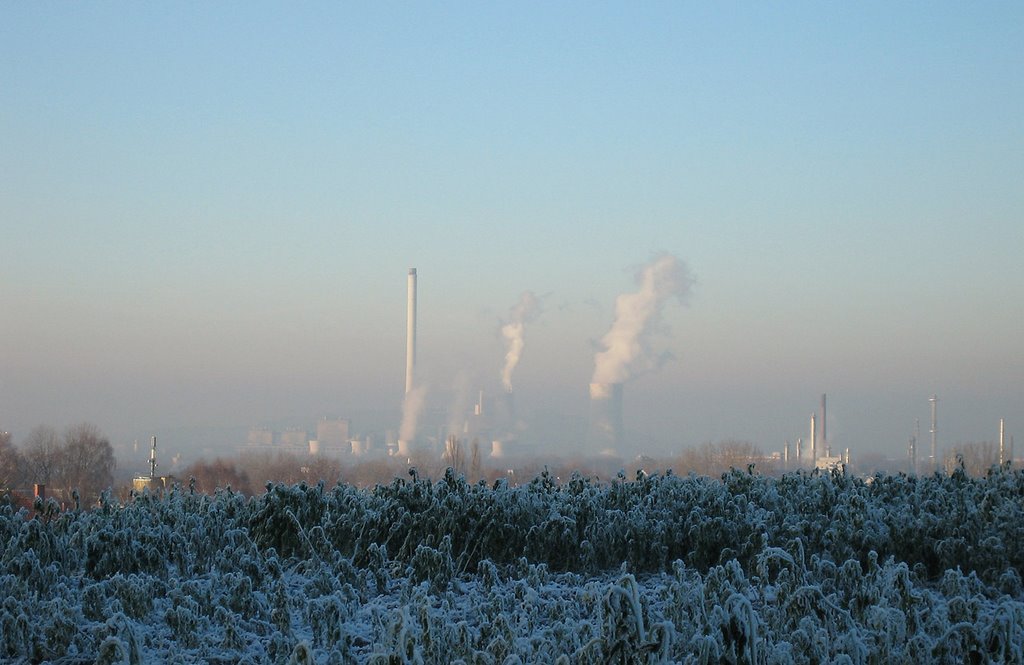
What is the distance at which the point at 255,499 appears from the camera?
7.18 m

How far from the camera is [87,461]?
224ft

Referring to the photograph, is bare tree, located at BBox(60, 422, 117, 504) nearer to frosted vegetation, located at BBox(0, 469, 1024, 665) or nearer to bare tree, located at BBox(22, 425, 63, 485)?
bare tree, located at BBox(22, 425, 63, 485)

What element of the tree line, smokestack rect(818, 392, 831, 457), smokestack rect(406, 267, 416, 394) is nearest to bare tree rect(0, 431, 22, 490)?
the tree line

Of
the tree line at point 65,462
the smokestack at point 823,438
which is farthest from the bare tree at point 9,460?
the smokestack at point 823,438

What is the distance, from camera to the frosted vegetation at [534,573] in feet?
14.0

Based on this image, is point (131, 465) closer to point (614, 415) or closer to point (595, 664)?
point (614, 415)

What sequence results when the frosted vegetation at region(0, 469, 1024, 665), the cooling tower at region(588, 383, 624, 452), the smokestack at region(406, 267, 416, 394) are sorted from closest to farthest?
the frosted vegetation at region(0, 469, 1024, 665) → the cooling tower at region(588, 383, 624, 452) → the smokestack at region(406, 267, 416, 394)

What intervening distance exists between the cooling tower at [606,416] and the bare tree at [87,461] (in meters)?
46.6

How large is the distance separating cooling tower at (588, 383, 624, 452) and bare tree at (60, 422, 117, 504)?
4656 cm

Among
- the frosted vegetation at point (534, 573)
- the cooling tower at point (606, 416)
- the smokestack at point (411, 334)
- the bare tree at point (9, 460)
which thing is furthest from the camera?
the smokestack at point (411, 334)

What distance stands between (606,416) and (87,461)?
51.6 m

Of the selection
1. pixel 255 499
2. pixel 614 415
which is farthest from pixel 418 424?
pixel 255 499

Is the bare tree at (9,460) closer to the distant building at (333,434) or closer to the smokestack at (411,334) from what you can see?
the smokestack at (411,334)

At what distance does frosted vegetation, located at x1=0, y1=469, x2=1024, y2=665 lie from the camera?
4.26m
